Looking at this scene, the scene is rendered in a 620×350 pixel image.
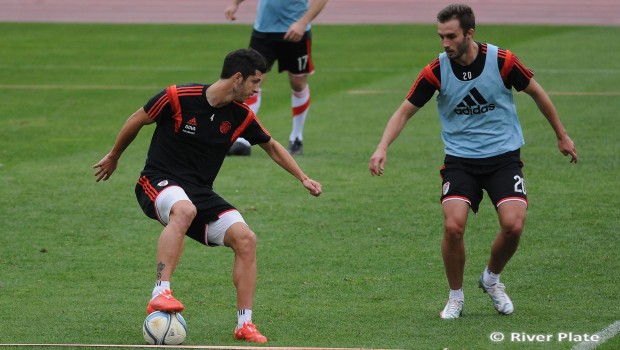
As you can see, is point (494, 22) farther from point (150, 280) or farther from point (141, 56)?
point (150, 280)

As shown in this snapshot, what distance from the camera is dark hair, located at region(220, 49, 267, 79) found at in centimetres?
751

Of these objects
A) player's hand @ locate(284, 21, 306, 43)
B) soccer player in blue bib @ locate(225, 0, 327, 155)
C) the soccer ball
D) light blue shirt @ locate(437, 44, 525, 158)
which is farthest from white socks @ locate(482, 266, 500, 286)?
soccer player in blue bib @ locate(225, 0, 327, 155)

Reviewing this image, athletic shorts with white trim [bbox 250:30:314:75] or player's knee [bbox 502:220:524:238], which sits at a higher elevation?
player's knee [bbox 502:220:524:238]

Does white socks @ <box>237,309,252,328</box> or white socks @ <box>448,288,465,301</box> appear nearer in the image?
white socks @ <box>237,309,252,328</box>

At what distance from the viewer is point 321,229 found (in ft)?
35.2

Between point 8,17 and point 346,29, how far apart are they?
896 cm

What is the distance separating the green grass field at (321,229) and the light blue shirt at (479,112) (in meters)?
1.09

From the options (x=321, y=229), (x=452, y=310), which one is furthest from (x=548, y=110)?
(x=321, y=229)

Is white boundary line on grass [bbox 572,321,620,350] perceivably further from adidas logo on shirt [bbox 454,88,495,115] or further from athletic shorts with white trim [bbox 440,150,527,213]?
adidas logo on shirt [bbox 454,88,495,115]

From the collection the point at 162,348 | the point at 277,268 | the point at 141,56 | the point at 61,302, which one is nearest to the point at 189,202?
the point at 162,348

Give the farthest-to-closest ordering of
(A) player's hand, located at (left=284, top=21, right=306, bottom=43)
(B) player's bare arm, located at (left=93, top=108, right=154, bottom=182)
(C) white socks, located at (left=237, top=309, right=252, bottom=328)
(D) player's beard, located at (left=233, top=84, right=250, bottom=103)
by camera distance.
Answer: (A) player's hand, located at (left=284, top=21, right=306, bottom=43), (B) player's bare arm, located at (left=93, top=108, right=154, bottom=182), (D) player's beard, located at (left=233, top=84, right=250, bottom=103), (C) white socks, located at (left=237, top=309, right=252, bottom=328)

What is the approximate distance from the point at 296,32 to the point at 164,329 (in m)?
7.07

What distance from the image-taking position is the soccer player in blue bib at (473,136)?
7.86m

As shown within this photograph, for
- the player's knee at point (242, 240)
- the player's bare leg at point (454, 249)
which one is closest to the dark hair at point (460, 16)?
the player's bare leg at point (454, 249)
